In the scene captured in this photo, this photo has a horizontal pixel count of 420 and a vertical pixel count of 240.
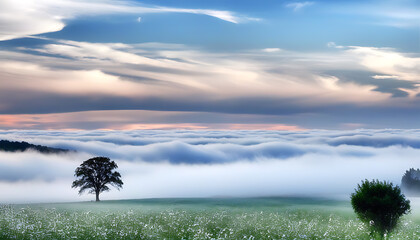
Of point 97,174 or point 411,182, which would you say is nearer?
point 97,174

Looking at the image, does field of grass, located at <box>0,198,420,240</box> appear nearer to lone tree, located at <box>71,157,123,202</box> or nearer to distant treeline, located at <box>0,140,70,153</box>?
lone tree, located at <box>71,157,123,202</box>

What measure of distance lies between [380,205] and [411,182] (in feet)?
359

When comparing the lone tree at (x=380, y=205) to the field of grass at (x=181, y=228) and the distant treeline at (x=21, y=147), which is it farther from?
the distant treeline at (x=21, y=147)

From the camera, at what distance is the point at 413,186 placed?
135 meters

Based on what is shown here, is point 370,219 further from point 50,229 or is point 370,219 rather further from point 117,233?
point 50,229

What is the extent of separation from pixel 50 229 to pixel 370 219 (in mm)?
23987

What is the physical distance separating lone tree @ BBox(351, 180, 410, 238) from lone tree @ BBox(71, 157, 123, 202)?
4636 cm

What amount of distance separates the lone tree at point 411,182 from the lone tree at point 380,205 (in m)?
103

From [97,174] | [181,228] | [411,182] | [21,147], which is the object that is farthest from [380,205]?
[21,147]

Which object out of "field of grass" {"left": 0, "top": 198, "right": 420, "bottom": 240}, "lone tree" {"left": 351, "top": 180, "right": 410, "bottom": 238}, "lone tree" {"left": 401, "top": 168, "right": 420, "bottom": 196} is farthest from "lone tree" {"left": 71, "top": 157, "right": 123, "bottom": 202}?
"lone tree" {"left": 401, "top": 168, "right": 420, "bottom": 196}

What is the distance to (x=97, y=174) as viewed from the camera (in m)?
75.9

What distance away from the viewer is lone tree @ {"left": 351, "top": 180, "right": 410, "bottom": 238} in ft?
120

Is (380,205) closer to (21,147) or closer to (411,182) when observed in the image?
(411,182)

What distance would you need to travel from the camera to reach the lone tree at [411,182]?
435 feet
